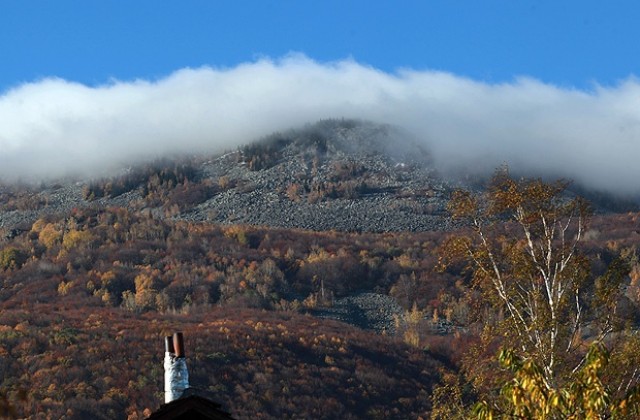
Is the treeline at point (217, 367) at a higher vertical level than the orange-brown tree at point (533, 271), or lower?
lower

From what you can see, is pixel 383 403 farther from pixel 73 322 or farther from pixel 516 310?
pixel 516 310

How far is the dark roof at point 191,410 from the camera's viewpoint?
13.7 meters

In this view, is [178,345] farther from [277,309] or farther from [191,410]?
[277,309]

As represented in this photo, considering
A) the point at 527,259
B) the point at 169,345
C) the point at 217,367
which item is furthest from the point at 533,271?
the point at 217,367

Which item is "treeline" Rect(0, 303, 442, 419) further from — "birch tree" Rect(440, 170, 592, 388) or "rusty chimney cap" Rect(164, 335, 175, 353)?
"rusty chimney cap" Rect(164, 335, 175, 353)

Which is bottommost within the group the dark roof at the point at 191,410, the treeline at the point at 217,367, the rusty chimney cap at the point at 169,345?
the treeline at the point at 217,367

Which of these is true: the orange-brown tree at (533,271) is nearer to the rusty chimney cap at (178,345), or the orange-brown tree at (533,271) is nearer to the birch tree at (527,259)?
the birch tree at (527,259)

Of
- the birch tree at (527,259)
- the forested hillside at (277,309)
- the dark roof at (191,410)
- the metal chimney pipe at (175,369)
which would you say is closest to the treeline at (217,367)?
the forested hillside at (277,309)

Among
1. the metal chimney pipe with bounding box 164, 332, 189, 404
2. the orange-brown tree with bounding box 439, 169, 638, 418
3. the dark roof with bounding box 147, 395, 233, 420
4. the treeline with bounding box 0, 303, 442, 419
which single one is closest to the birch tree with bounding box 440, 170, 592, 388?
the orange-brown tree with bounding box 439, 169, 638, 418

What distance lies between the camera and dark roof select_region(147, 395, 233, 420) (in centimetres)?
1375

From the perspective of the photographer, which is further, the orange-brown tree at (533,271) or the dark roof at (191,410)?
the orange-brown tree at (533,271)

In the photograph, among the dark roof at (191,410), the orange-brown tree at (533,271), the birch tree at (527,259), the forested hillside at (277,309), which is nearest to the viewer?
the dark roof at (191,410)

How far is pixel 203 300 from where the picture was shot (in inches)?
5640

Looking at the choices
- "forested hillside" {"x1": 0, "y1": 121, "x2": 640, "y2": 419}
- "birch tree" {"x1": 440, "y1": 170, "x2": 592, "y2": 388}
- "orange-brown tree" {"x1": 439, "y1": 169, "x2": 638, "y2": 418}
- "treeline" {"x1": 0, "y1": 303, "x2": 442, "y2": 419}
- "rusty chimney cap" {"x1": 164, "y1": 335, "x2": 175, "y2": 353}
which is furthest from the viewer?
"treeline" {"x1": 0, "y1": 303, "x2": 442, "y2": 419}
